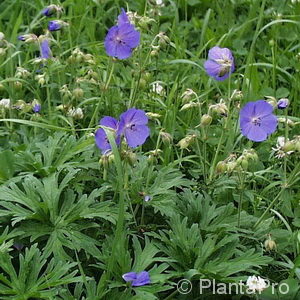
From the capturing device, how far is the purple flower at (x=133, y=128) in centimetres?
202

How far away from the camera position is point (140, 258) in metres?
1.98

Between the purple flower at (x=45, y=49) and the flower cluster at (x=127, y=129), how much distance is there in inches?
27.7

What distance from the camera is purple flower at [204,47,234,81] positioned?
2268 millimetres

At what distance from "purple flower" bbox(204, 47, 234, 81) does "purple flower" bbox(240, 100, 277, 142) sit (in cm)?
19

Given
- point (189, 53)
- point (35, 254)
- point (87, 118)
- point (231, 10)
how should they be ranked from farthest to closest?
point (231, 10)
point (189, 53)
point (87, 118)
point (35, 254)

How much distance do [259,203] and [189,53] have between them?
1.09m

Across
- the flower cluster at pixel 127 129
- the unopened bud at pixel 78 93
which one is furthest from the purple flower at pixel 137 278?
the unopened bud at pixel 78 93

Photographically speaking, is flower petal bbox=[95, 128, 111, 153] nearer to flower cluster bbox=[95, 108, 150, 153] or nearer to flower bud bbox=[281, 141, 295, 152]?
flower cluster bbox=[95, 108, 150, 153]

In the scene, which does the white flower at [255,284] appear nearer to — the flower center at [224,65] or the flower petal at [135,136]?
the flower petal at [135,136]

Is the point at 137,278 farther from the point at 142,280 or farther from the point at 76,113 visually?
the point at 76,113

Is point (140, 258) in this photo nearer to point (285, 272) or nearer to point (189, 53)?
point (285, 272)

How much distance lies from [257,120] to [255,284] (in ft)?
1.61

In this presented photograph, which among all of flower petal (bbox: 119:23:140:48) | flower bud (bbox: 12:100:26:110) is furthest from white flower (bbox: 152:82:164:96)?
flower petal (bbox: 119:23:140:48)

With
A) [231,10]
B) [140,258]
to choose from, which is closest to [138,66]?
[140,258]
